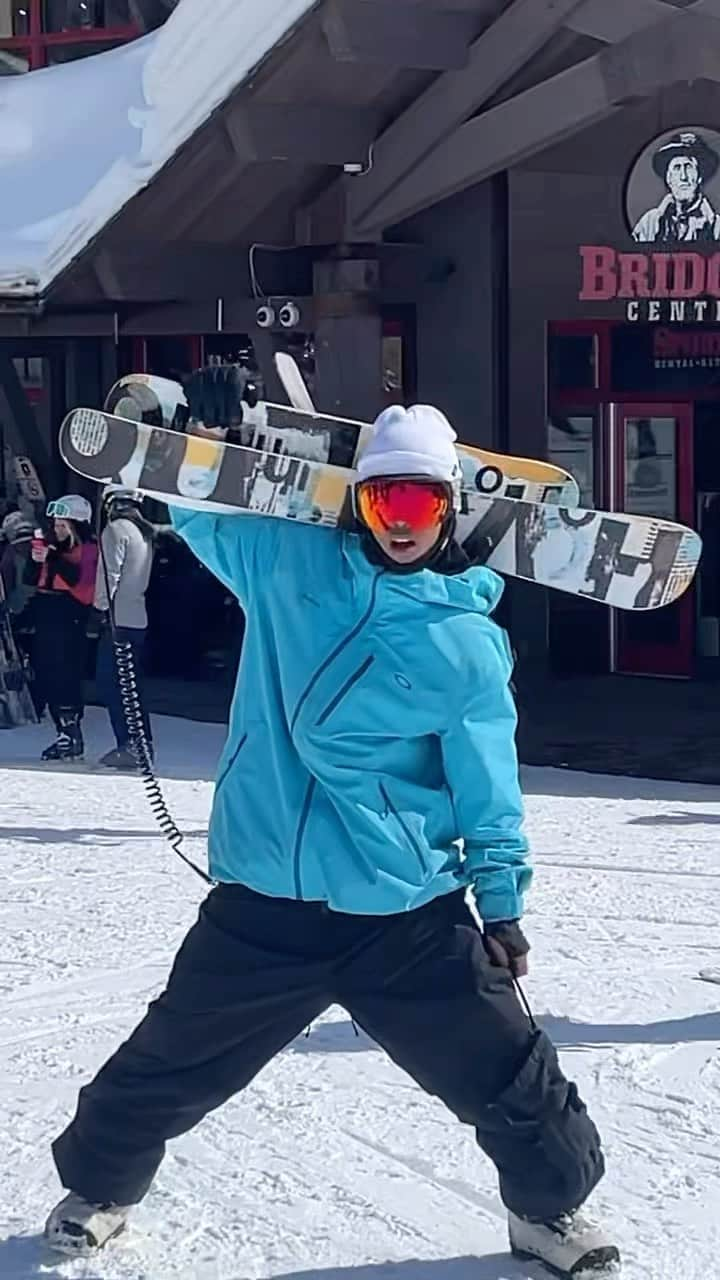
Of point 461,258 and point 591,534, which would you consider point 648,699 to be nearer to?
point 461,258

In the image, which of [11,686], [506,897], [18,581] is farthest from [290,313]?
[506,897]

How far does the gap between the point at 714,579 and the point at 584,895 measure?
27.5ft

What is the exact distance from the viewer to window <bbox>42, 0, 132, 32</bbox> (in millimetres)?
17453

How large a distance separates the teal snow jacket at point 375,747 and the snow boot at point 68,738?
7199 millimetres

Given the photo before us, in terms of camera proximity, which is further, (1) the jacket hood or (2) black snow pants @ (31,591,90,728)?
(2) black snow pants @ (31,591,90,728)

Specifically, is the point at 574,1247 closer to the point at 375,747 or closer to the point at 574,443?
the point at 375,747

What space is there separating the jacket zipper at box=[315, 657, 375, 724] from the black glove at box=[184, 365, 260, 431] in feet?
2.00

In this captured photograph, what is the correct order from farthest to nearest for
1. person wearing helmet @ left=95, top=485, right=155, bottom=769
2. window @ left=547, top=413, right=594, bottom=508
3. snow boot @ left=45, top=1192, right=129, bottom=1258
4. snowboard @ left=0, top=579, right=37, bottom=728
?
window @ left=547, top=413, right=594, bottom=508, snowboard @ left=0, top=579, right=37, bottom=728, person wearing helmet @ left=95, top=485, right=155, bottom=769, snow boot @ left=45, top=1192, right=129, bottom=1258

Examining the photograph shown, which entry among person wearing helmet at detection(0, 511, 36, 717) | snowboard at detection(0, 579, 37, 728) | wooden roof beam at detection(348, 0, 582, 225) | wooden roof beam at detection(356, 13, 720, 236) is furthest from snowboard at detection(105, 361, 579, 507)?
person wearing helmet at detection(0, 511, 36, 717)

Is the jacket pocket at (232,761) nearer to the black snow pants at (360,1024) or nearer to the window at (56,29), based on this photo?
the black snow pants at (360,1024)

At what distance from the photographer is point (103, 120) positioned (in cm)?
1521

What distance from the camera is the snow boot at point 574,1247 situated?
3.91 meters

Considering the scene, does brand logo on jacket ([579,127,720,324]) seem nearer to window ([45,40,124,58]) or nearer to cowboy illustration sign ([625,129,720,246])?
cowboy illustration sign ([625,129,720,246])

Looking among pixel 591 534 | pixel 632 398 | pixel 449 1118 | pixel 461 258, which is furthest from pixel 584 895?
pixel 632 398
